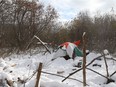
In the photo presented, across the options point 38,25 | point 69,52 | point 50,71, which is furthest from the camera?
point 38,25

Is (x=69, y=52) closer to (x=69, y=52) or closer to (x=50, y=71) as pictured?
(x=69, y=52)

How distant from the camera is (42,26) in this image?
20.1 meters

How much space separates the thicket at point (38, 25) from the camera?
17583mm

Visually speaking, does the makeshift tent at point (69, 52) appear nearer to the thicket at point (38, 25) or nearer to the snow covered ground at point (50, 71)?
the snow covered ground at point (50, 71)

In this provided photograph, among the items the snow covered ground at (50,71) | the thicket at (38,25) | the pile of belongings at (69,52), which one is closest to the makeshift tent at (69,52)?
the pile of belongings at (69,52)

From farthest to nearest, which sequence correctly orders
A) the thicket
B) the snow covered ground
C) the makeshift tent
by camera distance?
1. the thicket
2. the makeshift tent
3. the snow covered ground

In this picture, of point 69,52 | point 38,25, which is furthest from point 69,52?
point 38,25

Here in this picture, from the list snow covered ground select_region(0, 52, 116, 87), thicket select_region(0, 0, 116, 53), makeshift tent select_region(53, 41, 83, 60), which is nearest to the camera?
snow covered ground select_region(0, 52, 116, 87)

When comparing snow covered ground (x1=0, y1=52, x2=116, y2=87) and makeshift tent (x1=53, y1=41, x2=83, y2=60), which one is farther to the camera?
makeshift tent (x1=53, y1=41, x2=83, y2=60)

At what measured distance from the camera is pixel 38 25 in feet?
66.3

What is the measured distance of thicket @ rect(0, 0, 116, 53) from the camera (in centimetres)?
1758

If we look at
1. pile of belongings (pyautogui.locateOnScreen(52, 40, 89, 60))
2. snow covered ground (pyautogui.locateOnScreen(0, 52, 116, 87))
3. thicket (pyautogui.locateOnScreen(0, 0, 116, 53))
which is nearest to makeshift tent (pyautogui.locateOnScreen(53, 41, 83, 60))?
pile of belongings (pyautogui.locateOnScreen(52, 40, 89, 60))

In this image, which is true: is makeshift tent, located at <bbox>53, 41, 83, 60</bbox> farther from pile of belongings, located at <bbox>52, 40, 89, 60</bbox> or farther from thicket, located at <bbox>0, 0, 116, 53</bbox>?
thicket, located at <bbox>0, 0, 116, 53</bbox>

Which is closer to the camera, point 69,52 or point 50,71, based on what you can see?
point 50,71
